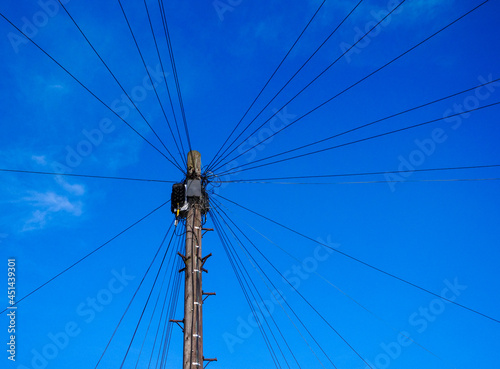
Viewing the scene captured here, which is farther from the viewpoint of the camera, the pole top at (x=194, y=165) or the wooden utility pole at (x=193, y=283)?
the pole top at (x=194, y=165)

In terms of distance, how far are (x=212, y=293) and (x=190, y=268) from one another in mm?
698

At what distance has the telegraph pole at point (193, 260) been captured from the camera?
8.06 metres

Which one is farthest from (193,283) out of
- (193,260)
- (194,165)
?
(194,165)

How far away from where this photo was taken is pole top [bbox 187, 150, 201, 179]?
10421 millimetres

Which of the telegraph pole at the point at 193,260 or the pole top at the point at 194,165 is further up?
the pole top at the point at 194,165

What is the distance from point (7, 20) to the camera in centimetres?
725

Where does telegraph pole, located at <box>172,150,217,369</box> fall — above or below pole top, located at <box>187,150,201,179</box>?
below

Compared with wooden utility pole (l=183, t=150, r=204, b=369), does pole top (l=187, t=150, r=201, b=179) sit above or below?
above

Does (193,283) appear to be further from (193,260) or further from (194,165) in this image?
(194,165)

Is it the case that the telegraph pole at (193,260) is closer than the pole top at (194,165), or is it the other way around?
the telegraph pole at (193,260)

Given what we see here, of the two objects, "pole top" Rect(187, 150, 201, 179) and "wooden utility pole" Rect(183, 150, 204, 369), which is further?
"pole top" Rect(187, 150, 201, 179)

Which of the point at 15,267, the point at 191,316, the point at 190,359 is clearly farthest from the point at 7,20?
the point at 15,267

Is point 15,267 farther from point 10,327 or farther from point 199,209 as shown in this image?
point 199,209

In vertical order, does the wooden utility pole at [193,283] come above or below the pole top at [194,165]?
below
